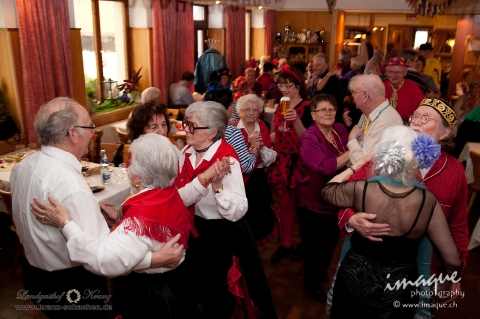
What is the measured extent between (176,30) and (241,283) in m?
6.25

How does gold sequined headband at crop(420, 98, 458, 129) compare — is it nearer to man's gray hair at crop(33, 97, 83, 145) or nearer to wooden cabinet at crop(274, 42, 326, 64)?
man's gray hair at crop(33, 97, 83, 145)

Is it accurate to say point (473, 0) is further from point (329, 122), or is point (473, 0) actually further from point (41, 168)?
point (41, 168)

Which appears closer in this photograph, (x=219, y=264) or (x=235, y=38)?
(x=219, y=264)

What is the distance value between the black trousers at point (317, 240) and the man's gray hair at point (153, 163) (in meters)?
1.66

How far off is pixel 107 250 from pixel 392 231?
4.25 feet

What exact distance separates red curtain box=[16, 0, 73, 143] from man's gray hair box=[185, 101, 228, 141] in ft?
10.6

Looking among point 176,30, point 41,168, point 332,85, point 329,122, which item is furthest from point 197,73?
point 41,168

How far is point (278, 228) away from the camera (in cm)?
402

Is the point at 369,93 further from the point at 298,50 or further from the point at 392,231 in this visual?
the point at 298,50

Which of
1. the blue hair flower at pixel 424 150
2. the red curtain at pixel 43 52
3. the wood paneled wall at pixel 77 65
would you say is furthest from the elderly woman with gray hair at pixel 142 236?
the wood paneled wall at pixel 77 65

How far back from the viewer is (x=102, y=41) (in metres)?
6.89

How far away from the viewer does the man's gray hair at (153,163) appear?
6.28 ft

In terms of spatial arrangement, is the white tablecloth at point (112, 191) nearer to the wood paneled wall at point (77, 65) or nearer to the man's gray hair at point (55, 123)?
the man's gray hair at point (55, 123)

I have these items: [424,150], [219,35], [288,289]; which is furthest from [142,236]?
[219,35]
